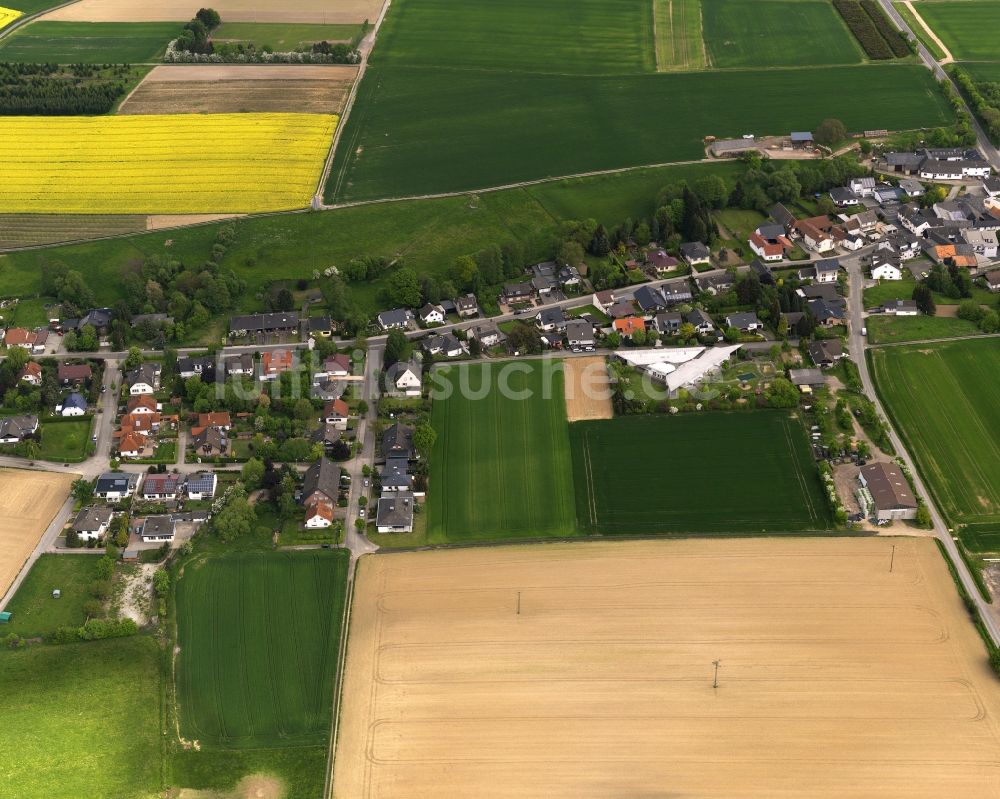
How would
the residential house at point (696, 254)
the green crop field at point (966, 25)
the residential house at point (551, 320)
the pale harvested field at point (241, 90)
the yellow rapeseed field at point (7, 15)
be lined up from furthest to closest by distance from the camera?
1. the yellow rapeseed field at point (7, 15)
2. the green crop field at point (966, 25)
3. the pale harvested field at point (241, 90)
4. the residential house at point (696, 254)
5. the residential house at point (551, 320)

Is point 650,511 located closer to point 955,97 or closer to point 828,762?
point 828,762

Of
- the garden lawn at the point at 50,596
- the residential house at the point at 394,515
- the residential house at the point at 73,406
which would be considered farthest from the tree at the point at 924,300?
the residential house at the point at 73,406

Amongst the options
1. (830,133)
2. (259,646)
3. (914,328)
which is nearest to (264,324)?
(259,646)

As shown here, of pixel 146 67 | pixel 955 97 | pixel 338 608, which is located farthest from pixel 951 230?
pixel 146 67

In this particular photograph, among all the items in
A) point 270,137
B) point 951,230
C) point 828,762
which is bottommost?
point 828,762

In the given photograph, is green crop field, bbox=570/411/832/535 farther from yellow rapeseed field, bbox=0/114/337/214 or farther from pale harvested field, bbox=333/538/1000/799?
yellow rapeseed field, bbox=0/114/337/214

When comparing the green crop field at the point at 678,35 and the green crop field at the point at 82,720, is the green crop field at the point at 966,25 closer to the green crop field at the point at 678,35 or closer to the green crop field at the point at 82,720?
the green crop field at the point at 678,35
